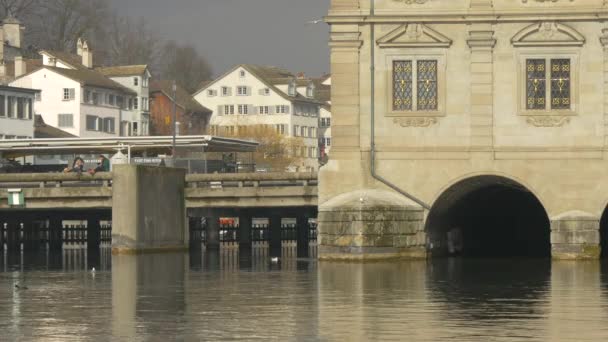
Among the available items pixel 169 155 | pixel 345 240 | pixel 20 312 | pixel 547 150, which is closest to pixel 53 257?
pixel 169 155

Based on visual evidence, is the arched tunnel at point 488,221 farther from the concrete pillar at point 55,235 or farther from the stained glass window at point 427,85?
the concrete pillar at point 55,235

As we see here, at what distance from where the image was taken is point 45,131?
468 feet

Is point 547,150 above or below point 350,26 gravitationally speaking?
below

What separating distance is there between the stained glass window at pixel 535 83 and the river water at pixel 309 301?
6.20 metres

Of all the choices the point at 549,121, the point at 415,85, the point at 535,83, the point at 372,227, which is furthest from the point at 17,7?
the point at 549,121

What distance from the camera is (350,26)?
68625 millimetres

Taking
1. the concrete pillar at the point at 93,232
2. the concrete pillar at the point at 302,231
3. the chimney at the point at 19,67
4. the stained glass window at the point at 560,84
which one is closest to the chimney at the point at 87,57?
the chimney at the point at 19,67

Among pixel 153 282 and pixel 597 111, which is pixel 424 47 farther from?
pixel 153 282

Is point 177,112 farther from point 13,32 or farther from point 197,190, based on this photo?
point 197,190

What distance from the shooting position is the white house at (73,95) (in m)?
156

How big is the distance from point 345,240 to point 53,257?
75.4 feet

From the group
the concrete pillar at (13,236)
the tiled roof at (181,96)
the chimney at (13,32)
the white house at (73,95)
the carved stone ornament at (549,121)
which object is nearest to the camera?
the carved stone ornament at (549,121)

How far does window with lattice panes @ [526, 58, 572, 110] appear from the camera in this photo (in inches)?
2692

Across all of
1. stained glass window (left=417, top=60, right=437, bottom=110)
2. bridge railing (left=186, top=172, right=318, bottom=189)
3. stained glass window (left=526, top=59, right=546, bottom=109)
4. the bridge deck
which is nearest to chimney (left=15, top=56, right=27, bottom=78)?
the bridge deck
